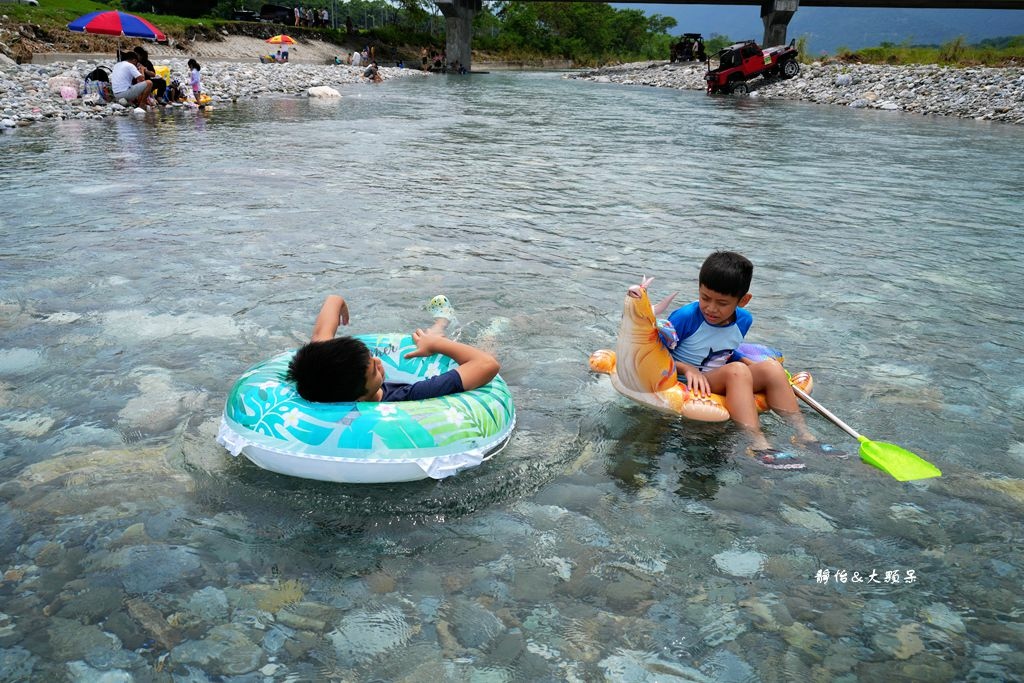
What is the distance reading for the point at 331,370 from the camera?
3.21m

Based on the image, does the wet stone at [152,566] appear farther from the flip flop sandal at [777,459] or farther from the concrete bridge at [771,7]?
the concrete bridge at [771,7]

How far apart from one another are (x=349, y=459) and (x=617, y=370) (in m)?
1.60

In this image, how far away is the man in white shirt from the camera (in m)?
16.4

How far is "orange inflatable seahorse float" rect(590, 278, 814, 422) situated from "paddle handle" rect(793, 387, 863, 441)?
0.63ft

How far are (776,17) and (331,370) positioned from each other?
1630 inches

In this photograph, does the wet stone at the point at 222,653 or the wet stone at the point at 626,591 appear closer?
the wet stone at the point at 222,653

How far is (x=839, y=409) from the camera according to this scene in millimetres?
4289

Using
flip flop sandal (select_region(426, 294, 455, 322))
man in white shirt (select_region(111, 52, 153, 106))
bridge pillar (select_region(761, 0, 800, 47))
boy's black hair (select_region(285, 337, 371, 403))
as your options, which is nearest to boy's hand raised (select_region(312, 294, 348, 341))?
boy's black hair (select_region(285, 337, 371, 403))

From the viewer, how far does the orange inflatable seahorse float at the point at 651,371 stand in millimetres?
3895

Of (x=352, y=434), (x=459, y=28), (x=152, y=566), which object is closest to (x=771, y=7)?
(x=459, y=28)

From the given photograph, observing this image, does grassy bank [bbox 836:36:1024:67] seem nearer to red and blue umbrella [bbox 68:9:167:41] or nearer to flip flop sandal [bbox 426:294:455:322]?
red and blue umbrella [bbox 68:9:167:41]

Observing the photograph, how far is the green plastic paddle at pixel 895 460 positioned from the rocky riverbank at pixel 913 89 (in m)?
21.0

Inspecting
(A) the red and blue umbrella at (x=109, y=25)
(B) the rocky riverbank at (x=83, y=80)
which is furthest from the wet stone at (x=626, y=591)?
(A) the red and blue umbrella at (x=109, y=25)

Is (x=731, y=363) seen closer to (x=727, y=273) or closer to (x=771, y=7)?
(x=727, y=273)
